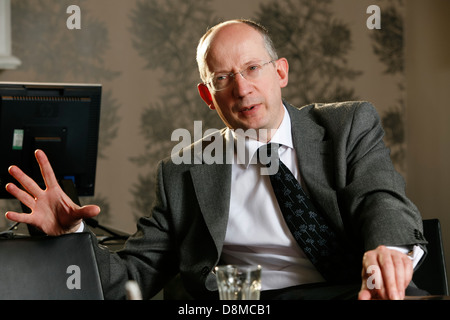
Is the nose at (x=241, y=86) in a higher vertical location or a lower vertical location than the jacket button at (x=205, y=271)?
higher

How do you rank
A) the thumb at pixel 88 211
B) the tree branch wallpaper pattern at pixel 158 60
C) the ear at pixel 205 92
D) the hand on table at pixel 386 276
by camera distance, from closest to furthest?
the hand on table at pixel 386 276
the thumb at pixel 88 211
the ear at pixel 205 92
the tree branch wallpaper pattern at pixel 158 60

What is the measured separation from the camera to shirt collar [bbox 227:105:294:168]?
68.4 inches

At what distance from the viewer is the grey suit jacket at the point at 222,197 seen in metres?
1.54

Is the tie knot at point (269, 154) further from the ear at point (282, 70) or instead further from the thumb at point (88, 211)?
the thumb at point (88, 211)

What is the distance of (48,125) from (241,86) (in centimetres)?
83

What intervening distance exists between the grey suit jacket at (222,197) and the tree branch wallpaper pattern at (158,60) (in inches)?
71.4

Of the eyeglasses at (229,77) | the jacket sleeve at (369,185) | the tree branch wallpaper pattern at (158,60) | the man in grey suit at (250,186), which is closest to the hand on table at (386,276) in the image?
the jacket sleeve at (369,185)

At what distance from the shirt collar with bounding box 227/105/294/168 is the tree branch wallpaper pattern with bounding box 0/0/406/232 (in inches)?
73.3

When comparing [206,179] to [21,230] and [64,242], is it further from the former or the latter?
[21,230]

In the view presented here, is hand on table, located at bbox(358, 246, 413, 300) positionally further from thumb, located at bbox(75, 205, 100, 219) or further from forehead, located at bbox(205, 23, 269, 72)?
forehead, located at bbox(205, 23, 269, 72)

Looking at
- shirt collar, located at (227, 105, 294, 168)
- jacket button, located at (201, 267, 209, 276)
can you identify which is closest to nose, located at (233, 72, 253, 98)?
shirt collar, located at (227, 105, 294, 168)

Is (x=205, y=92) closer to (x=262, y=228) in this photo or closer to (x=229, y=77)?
(x=229, y=77)
